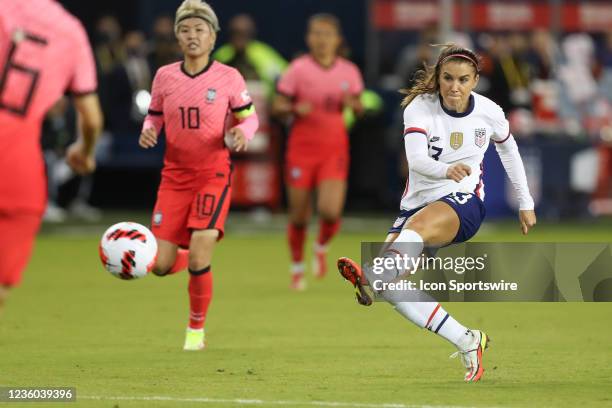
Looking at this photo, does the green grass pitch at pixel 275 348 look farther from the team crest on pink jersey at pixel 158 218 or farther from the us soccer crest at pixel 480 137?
the us soccer crest at pixel 480 137

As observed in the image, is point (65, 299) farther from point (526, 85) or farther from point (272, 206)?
point (526, 85)

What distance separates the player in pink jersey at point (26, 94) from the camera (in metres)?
7.22

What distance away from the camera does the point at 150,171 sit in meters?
26.3

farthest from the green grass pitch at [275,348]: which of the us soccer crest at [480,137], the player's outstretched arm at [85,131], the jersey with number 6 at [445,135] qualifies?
the player's outstretched arm at [85,131]

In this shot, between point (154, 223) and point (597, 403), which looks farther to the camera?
point (154, 223)

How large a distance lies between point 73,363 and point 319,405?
240 cm

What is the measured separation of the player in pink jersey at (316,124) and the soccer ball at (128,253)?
518cm

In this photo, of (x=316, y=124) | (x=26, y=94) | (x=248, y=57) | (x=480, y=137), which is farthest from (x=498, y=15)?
(x=26, y=94)

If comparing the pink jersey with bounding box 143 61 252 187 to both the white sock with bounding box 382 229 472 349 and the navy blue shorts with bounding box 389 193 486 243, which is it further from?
the white sock with bounding box 382 229 472 349

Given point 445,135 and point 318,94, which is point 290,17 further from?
point 445,135

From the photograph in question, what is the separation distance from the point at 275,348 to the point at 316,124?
515cm

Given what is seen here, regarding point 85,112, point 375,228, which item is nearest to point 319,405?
point 85,112

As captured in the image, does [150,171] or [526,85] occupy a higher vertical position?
[526,85]

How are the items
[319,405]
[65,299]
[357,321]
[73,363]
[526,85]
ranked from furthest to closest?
[526,85] → [65,299] → [357,321] → [73,363] → [319,405]
